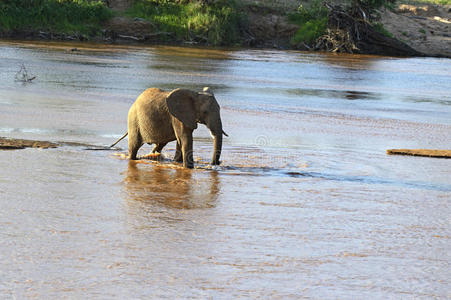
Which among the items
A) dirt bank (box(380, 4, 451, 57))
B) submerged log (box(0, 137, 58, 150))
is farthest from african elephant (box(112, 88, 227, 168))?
dirt bank (box(380, 4, 451, 57))

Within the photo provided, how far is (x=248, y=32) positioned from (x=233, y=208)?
35.0m

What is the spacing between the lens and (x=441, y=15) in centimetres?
4659

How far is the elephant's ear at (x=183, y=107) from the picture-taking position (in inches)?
390

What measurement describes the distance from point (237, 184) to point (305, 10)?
34583 mm

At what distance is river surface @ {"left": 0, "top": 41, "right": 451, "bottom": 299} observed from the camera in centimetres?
561

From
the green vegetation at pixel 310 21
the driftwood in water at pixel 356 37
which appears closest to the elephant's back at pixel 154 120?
the driftwood in water at pixel 356 37

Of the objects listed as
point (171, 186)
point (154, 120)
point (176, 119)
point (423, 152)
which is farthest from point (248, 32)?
point (171, 186)

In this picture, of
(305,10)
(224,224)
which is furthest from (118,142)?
(305,10)

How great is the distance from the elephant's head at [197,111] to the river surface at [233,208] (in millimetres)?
460

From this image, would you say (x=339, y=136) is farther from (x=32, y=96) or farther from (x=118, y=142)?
(x=32, y=96)

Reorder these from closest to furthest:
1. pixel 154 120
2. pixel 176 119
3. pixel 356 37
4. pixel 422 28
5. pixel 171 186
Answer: pixel 171 186, pixel 176 119, pixel 154 120, pixel 356 37, pixel 422 28

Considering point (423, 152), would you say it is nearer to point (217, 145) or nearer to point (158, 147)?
point (217, 145)

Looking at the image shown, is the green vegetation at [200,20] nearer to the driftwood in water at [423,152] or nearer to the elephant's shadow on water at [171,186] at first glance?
the driftwood in water at [423,152]

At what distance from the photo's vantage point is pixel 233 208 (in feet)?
25.8
